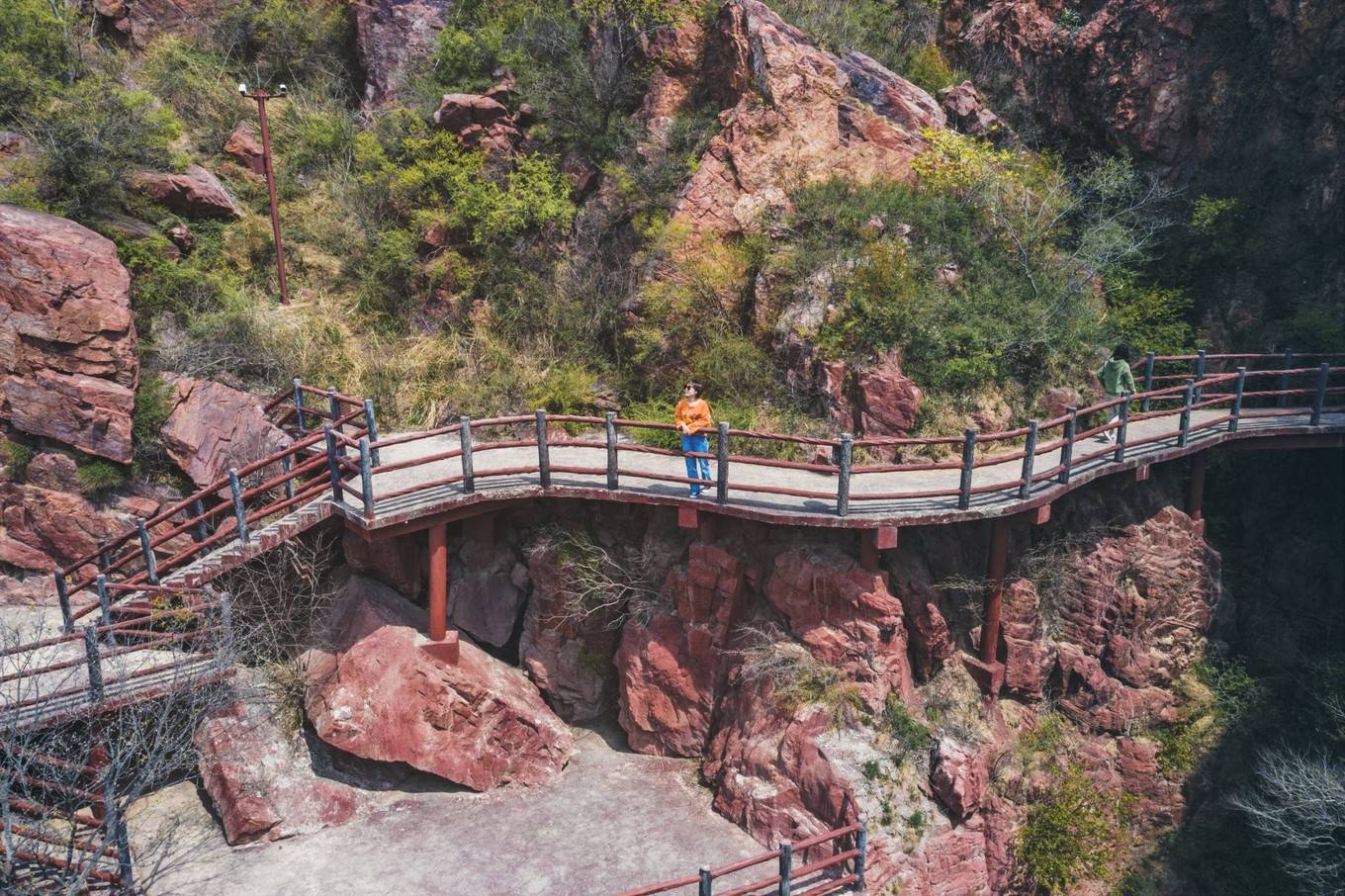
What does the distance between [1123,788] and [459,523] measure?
11357 mm

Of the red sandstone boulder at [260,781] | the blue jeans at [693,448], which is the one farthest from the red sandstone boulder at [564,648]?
the red sandstone boulder at [260,781]

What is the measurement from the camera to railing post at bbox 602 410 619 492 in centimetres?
1157

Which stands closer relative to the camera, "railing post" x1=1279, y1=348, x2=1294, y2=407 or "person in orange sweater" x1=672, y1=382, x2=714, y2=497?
"person in orange sweater" x1=672, y1=382, x2=714, y2=497

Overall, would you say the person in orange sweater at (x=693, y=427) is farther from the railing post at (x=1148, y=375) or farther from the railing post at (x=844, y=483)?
the railing post at (x=1148, y=375)

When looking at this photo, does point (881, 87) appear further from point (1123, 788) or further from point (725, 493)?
point (1123, 788)

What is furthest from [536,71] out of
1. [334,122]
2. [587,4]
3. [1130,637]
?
[1130,637]

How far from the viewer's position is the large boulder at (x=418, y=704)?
11.9 meters

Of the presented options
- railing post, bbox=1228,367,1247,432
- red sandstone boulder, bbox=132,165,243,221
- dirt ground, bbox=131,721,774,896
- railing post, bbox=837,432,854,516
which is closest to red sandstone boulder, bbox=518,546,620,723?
dirt ground, bbox=131,721,774,896

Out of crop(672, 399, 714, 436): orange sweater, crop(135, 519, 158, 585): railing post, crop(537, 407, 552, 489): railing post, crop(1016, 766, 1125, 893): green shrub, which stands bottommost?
crop(1016, 766, 1125, 893): green shrub

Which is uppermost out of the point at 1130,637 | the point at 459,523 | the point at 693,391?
the point at 693,391

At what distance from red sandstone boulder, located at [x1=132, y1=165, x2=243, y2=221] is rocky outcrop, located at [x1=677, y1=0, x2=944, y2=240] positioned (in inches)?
366

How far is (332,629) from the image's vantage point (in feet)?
42.1

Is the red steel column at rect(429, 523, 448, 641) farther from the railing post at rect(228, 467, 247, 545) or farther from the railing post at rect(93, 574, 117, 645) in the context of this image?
the railing post at rect(93, 574, 117, 645)

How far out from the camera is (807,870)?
32.6 feet
